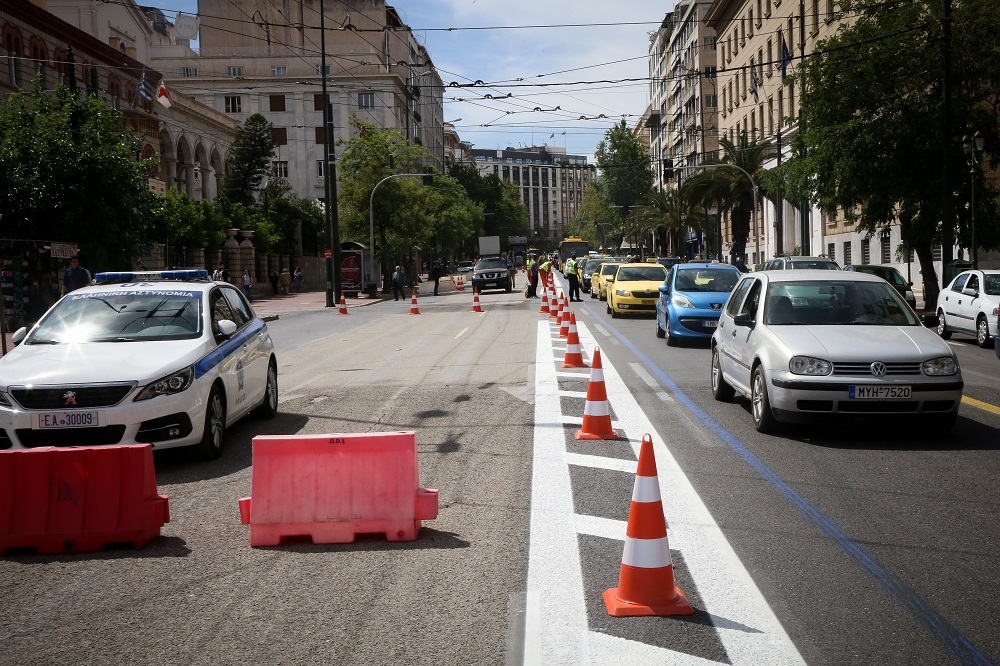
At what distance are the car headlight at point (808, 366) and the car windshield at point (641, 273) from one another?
68.7ft

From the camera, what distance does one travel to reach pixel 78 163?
29.4 meters

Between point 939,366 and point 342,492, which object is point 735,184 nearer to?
point 939,366

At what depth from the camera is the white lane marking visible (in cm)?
423

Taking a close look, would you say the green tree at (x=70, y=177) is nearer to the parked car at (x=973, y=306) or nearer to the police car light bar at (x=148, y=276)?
the police car light bar at (x=148, y=276)

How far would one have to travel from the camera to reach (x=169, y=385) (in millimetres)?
8297

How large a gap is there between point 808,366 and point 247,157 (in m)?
63.7

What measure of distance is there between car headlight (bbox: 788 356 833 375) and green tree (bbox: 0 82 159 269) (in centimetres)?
2391

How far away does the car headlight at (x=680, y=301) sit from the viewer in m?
19.6

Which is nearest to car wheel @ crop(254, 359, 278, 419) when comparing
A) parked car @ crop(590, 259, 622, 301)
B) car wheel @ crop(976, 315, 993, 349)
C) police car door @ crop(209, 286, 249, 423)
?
police car door @ crop(209, 286, 249, 423)

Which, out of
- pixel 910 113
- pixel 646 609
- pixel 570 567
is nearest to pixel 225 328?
pixel 570 567

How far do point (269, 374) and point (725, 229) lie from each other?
72645mm

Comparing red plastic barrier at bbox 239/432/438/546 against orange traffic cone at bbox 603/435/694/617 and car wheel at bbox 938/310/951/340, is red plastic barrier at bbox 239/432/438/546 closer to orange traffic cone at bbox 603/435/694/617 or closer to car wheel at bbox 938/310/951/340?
orange traffic cone at bbox 603/435/694/617

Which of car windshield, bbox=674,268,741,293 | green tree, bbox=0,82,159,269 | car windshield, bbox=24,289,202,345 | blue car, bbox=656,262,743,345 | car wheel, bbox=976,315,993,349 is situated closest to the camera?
car windshield, bbox=24,289,202,345

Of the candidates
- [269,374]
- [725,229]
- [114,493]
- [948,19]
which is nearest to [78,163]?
[269,374]
